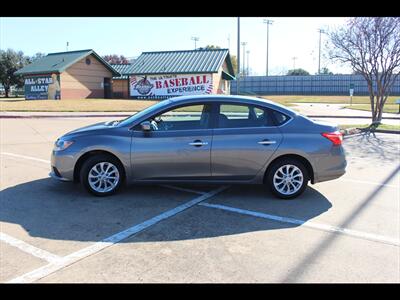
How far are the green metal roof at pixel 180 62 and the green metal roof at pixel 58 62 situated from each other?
3512 millimetres

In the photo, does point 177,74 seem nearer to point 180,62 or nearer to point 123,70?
point 180,62

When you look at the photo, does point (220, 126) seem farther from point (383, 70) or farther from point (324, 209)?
point (383, 70)

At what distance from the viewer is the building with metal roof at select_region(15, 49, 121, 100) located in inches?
1409

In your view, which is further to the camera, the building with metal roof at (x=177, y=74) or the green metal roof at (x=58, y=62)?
the building with metal roof at (x=177, y=74)

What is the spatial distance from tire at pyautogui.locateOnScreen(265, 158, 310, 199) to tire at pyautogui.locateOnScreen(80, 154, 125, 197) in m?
2.32

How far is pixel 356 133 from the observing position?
15.3 m

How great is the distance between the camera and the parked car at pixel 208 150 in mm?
5754

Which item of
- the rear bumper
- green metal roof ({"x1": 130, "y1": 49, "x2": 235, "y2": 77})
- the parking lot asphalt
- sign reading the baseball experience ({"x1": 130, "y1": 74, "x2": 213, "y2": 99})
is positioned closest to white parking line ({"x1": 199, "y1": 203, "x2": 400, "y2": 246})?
the parking lot asphalt

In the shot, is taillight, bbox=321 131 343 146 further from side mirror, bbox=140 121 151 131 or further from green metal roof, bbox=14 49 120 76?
green metal roof, bbox=14 49 120 76

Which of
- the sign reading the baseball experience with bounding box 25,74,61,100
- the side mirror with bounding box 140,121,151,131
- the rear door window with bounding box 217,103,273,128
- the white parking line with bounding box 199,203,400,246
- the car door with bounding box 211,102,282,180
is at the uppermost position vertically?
the sign reading the baseball experience with bounding box 25,74,61,100

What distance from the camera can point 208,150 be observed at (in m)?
5.75

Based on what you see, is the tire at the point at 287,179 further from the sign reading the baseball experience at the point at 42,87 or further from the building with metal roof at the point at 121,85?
the building with metal roof at the point at 121,85

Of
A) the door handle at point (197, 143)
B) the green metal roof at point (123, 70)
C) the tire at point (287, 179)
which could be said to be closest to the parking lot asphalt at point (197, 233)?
the tire at point (287, 179)
